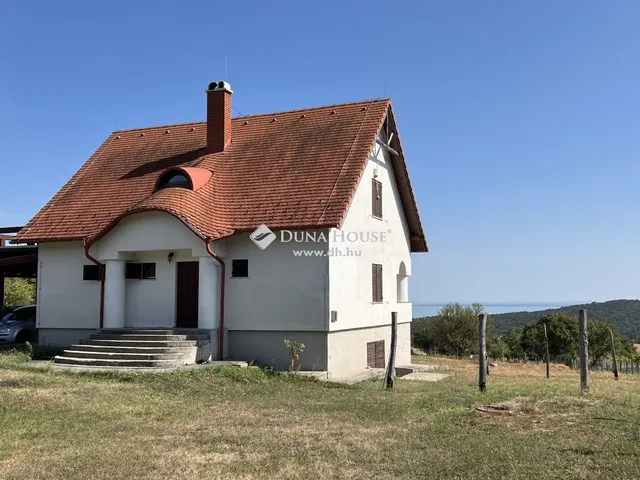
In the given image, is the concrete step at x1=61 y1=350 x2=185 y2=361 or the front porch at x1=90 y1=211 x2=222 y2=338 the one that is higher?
the front porch at x1=90 y1=211 x2=222 y2=338

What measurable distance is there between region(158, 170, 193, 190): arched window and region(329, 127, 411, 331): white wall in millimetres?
5286

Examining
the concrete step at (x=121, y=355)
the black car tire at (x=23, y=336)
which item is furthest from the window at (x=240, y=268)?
the black car tire at (x=23, y=336)

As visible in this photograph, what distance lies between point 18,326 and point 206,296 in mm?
10267

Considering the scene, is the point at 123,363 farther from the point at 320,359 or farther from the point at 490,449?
the point at 490,449

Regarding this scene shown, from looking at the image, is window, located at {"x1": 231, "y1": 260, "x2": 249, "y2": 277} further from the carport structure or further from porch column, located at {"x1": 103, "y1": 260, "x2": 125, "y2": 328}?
the carport structure

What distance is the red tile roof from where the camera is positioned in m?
17.7

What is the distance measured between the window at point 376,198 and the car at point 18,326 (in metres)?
14.0

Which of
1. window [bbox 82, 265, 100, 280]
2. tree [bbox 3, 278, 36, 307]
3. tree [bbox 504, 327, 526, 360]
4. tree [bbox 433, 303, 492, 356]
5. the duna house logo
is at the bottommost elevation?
tree [bbox 504, 327, 526, 360]

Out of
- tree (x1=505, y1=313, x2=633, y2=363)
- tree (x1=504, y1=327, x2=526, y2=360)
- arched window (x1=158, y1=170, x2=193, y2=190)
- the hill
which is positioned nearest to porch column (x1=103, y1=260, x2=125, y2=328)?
arched window (x1=158, y1=170, x2=193, y2=190)

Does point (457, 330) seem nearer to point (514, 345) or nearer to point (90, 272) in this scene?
point (514, 345)

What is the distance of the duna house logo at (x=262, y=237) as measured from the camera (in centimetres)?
1753

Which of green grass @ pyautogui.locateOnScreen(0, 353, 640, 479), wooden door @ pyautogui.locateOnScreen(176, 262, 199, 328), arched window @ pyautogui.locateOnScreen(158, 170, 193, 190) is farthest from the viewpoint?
arched window @ pyautogui.locateOnScreen(158, 170, 193, 190)

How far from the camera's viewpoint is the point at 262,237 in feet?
57.9

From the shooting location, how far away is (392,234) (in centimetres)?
2264
